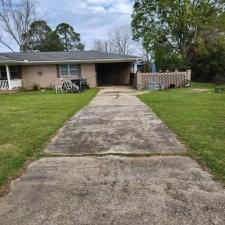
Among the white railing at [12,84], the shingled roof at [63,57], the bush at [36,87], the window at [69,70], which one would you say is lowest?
the bush at [36,87]

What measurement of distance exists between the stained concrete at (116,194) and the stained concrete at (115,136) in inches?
25.9

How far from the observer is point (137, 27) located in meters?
30.5

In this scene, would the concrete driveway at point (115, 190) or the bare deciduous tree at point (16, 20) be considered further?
the bare deciduous tree at point (16, 20)

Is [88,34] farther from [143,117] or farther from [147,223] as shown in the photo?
[147,223]

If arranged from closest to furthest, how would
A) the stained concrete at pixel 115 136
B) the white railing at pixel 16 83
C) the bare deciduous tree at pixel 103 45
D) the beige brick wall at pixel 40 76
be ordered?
the stained concrete at pixel 115 136
the white railing at pixel 16 83
the beige brick wall at pixel 40 76
the bare deciduous tree at pixel 103 45

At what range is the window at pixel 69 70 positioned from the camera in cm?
2169

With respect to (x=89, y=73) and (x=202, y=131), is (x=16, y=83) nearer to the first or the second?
(x=89, y=73)

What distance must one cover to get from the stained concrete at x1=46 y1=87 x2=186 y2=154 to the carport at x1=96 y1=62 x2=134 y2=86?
1670 centimetres

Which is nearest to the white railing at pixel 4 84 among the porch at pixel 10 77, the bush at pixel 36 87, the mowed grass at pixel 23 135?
the porch at pixel 10 77

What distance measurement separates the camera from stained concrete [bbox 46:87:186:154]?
16.2 ft

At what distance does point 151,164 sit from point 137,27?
28478mm

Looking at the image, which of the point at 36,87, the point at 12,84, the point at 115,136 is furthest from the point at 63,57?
the point at 115,136

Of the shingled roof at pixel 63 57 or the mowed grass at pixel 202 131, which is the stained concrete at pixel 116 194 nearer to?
the mowed grass at pixel 202 131

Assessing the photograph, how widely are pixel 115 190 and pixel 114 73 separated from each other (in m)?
23.4
